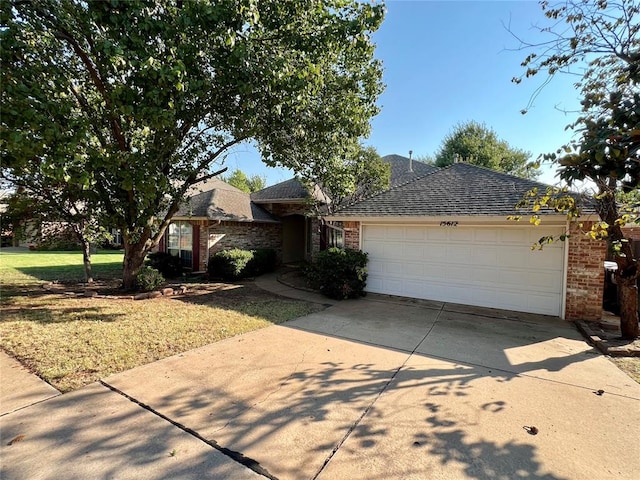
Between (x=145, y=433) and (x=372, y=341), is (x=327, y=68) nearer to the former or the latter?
(x=372, y=341)

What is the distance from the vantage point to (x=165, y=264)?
13539 millimetres

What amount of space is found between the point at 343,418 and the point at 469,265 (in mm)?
6863

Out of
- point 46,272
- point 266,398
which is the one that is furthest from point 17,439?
point 46,272

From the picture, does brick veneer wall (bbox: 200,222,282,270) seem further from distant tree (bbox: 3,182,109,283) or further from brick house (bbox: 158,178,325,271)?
distant tree (bbox: 3,182,109,283)

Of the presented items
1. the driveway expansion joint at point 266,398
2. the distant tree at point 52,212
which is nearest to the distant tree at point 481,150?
the distant tree at point 52,212

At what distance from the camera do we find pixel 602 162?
287 centimetres

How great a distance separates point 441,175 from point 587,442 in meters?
9.98

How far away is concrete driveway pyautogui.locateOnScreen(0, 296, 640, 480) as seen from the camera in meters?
2.64

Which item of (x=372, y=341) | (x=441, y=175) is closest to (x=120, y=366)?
(x=372, y=341)

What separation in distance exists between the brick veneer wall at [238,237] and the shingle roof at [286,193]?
5.17ft

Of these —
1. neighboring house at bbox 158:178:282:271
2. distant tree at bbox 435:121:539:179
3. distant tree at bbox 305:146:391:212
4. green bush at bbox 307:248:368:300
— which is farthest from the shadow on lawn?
distant tree at bbox 435:121:539:179

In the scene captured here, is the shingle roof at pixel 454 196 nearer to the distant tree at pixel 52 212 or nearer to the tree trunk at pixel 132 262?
the tree trunk at pixel 132 262

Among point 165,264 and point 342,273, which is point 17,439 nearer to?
point 342,273

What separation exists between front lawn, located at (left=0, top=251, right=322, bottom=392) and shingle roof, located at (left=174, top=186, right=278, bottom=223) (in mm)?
3633
